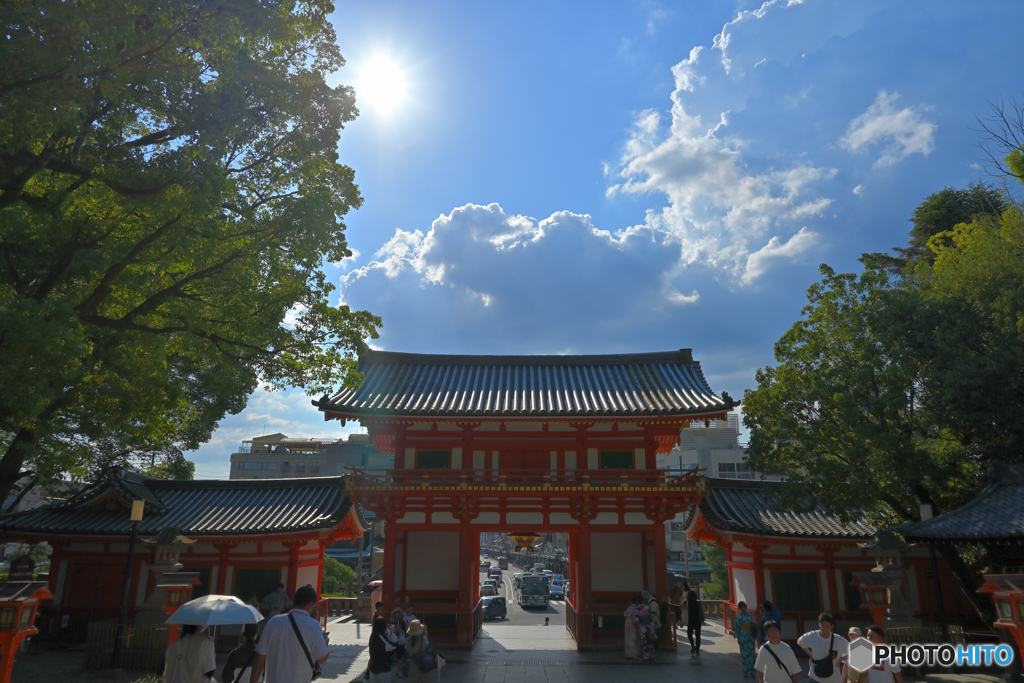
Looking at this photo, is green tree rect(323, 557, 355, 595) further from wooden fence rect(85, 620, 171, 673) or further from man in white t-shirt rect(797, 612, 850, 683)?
man in white t-shirt rect(797, 612, 850, 683)

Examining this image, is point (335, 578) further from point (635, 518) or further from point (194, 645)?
point (194, 645)

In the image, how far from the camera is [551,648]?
1827cm

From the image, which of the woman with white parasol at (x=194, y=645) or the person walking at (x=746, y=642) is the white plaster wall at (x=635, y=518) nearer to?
the person walking at (x=746, y=642)

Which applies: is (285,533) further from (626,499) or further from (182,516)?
(626,499)

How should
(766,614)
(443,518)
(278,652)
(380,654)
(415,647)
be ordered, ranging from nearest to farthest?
(278,652), (380,654), (415,647), (766,614), (443,518)

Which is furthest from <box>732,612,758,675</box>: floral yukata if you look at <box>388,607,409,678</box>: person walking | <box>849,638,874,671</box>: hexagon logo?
<box>388,607,409,678</box>: person walking

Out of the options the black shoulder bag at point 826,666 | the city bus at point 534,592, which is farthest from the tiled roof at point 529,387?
the city bus at point 534,592

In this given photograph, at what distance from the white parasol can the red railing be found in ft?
34.4

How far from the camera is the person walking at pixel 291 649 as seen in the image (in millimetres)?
5965

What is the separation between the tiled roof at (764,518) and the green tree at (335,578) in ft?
103

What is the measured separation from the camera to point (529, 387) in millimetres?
21812

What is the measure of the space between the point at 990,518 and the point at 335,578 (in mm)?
41795

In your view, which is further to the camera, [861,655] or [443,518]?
[443,518]

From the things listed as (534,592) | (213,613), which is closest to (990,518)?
(213,613)
